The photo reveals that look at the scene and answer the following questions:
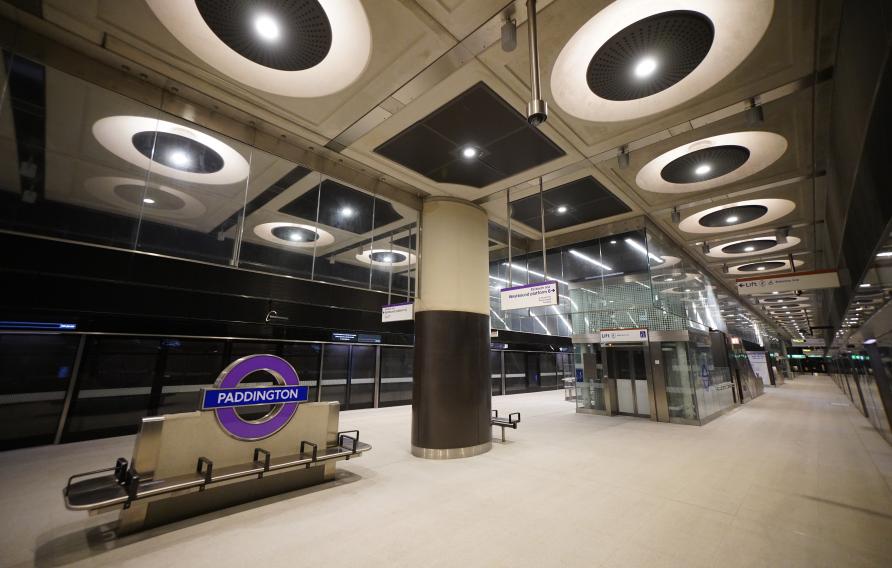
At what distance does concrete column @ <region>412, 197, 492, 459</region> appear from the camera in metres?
5.91

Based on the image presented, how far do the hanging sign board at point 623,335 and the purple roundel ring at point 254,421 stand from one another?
329 inches

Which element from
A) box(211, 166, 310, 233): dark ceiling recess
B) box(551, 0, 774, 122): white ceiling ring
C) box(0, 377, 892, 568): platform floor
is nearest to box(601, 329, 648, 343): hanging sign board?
box(0, 377, 892, 568): platform floor

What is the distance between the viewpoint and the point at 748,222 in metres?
8.13

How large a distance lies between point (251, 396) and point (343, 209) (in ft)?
14.1

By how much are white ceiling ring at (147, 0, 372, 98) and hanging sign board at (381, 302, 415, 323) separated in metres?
3.66

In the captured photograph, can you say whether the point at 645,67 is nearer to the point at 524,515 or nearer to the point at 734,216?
the point at 524,515

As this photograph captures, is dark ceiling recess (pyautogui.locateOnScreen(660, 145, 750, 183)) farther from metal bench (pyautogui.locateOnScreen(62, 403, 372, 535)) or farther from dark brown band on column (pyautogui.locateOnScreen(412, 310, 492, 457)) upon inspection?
metal bench (pyautogui.locateOnScreen(62, 403, 372, 535))

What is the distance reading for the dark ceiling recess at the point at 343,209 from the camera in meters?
6.64

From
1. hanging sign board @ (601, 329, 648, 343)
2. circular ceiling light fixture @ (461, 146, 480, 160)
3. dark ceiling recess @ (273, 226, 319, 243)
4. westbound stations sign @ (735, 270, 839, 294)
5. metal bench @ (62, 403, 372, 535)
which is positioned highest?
circular ceiling light fixture @ (461, 146, 480, 160)

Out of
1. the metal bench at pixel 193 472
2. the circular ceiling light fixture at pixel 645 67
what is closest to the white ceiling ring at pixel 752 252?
the circular ceiling light fixture at pixel 645 67

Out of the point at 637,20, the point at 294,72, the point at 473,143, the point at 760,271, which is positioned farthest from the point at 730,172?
the point at 760,271

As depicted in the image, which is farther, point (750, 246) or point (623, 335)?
point (750, 246)

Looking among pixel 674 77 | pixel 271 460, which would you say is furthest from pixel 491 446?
pixel 674 77

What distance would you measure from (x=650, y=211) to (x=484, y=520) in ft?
24.4
